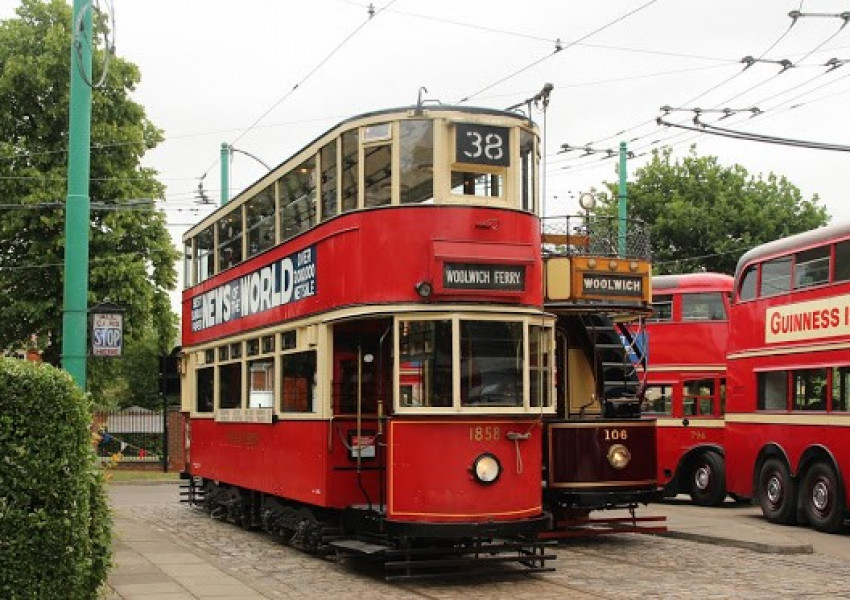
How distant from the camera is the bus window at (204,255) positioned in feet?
64.7

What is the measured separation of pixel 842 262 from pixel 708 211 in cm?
2515

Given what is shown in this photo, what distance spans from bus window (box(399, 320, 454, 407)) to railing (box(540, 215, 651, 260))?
3.70 metres

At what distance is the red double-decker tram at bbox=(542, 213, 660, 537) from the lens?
15.2 metres

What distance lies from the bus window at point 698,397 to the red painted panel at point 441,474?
38.5 ft

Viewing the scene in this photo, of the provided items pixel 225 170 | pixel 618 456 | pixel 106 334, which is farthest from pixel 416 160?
pixel 225 170

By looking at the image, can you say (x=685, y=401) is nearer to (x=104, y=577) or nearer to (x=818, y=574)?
(x=818, y=574)

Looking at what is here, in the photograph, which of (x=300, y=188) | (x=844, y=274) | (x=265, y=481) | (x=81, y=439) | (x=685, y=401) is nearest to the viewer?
(x=81, y=439)

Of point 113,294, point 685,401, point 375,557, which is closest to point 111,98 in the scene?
point 113,294

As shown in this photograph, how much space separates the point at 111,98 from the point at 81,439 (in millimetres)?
26607

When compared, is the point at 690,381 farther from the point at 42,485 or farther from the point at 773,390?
the point at 42,485

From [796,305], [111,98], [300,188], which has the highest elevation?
[111,98]

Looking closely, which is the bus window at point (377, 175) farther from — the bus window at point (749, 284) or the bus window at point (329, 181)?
the bus window at point (749, 284)

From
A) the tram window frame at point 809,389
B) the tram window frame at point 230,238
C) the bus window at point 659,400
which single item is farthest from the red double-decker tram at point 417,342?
the bus window at point 659,400

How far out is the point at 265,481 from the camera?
52.3 feet
